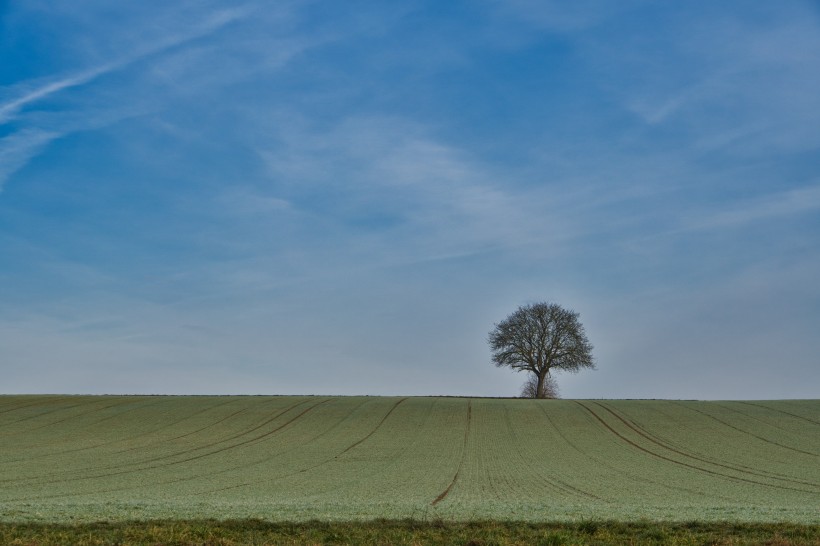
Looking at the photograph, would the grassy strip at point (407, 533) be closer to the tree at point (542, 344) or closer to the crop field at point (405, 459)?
the crop field at point (405, 459)

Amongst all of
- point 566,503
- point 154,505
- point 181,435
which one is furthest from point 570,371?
point 154,505

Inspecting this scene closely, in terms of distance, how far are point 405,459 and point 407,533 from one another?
757 inches

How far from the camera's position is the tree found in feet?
234

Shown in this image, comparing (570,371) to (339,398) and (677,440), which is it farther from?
(677,440)

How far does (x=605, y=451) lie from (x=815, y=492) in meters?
12.2

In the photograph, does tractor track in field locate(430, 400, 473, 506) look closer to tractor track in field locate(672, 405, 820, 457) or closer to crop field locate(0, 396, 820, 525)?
crop field locate(0, 396, 820, 525)

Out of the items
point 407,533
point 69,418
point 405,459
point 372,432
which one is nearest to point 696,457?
point 405,459

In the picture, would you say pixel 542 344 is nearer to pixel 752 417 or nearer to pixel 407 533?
pixel 752 417

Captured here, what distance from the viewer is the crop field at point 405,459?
18328 mm

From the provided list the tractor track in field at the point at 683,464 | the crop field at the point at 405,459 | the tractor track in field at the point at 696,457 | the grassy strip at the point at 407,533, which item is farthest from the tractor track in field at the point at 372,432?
the grassy strip at the point at 407,533

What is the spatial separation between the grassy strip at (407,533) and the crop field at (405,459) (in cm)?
92

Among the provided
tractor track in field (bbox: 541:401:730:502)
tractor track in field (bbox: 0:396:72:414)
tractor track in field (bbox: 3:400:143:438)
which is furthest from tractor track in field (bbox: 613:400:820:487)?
tractor track in field (bbox: 0:396:72:414)

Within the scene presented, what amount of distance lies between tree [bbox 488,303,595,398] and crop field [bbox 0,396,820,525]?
1206cm

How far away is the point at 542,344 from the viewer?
2840 inches
